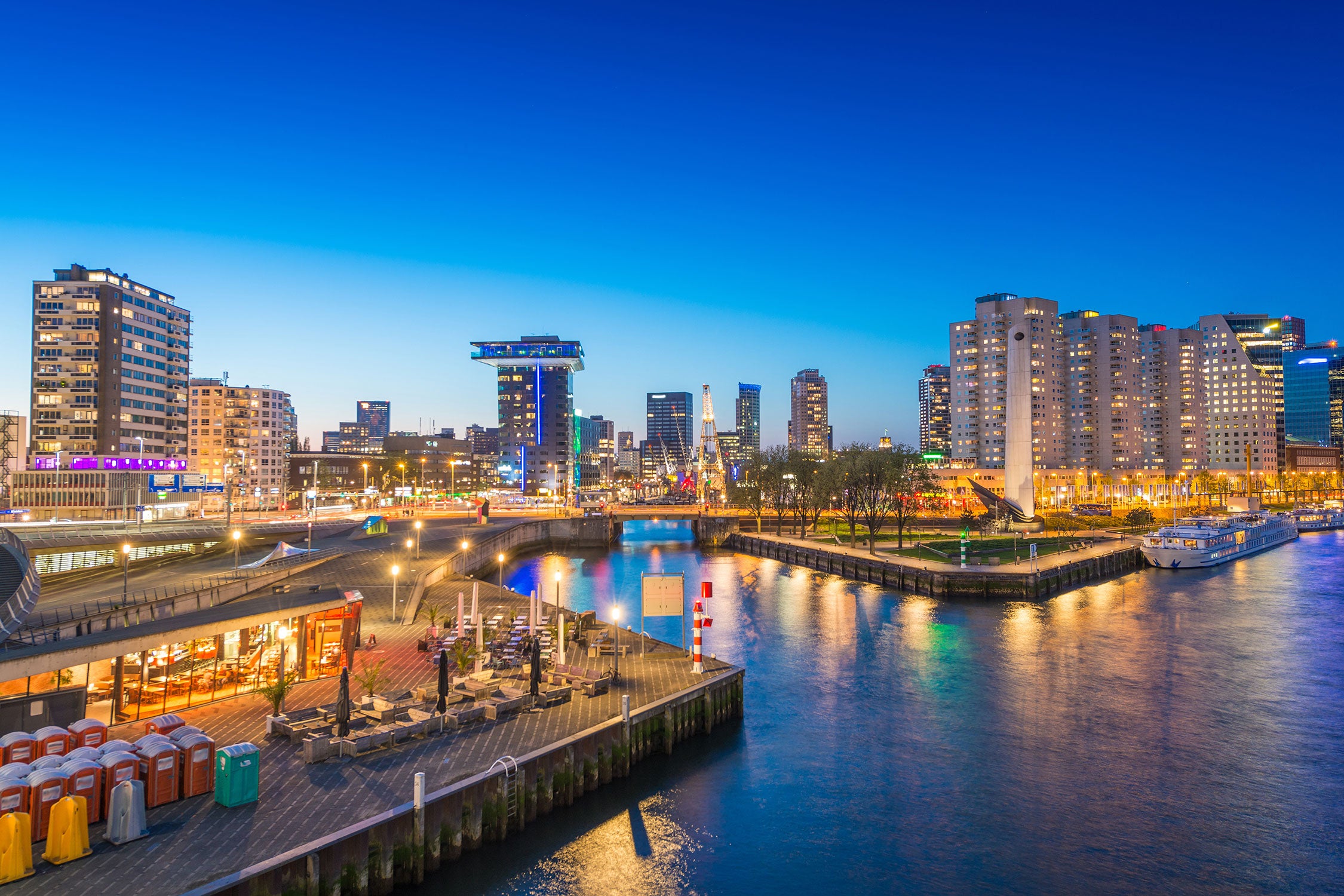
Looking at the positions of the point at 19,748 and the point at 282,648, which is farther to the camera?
the point at 282,648

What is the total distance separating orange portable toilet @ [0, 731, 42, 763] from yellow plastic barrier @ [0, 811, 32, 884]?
3.79 meters

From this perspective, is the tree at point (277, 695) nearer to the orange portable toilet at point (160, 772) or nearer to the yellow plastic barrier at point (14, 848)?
the orange portable toilet at point (160, 772)

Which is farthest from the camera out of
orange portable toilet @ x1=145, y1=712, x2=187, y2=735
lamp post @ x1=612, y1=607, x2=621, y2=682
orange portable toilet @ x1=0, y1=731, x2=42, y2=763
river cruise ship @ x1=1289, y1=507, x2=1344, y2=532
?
river cruise ship @ x1=1289, y1=507, x2=1344, y2=532

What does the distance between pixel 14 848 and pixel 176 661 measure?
33.7 feet

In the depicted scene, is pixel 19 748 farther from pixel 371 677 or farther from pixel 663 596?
pixel 663 596

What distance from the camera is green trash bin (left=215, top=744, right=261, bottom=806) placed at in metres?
15.6

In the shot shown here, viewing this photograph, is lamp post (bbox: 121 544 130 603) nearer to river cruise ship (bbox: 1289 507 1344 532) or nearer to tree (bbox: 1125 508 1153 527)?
tree (bbox: 1125 508 1153 527)

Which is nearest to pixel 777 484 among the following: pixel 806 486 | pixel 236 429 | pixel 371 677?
pixel 806 486

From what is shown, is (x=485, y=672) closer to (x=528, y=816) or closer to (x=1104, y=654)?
(x=528, y=816)

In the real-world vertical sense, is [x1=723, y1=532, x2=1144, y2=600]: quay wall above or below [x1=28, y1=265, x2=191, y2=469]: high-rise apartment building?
below

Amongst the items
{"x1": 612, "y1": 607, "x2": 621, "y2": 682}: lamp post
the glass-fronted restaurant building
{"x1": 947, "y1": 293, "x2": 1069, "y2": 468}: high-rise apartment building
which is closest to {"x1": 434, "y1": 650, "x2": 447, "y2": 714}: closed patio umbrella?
{"x1": 612, "y1": 607, "x2": 621, "y2": 682}: lamp post

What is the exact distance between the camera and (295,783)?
17078 mm

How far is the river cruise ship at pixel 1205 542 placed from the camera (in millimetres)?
78188

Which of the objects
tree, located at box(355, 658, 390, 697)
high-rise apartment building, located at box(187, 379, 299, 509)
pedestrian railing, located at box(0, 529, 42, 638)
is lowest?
tree, located at box(355, 658, 390, 697)
